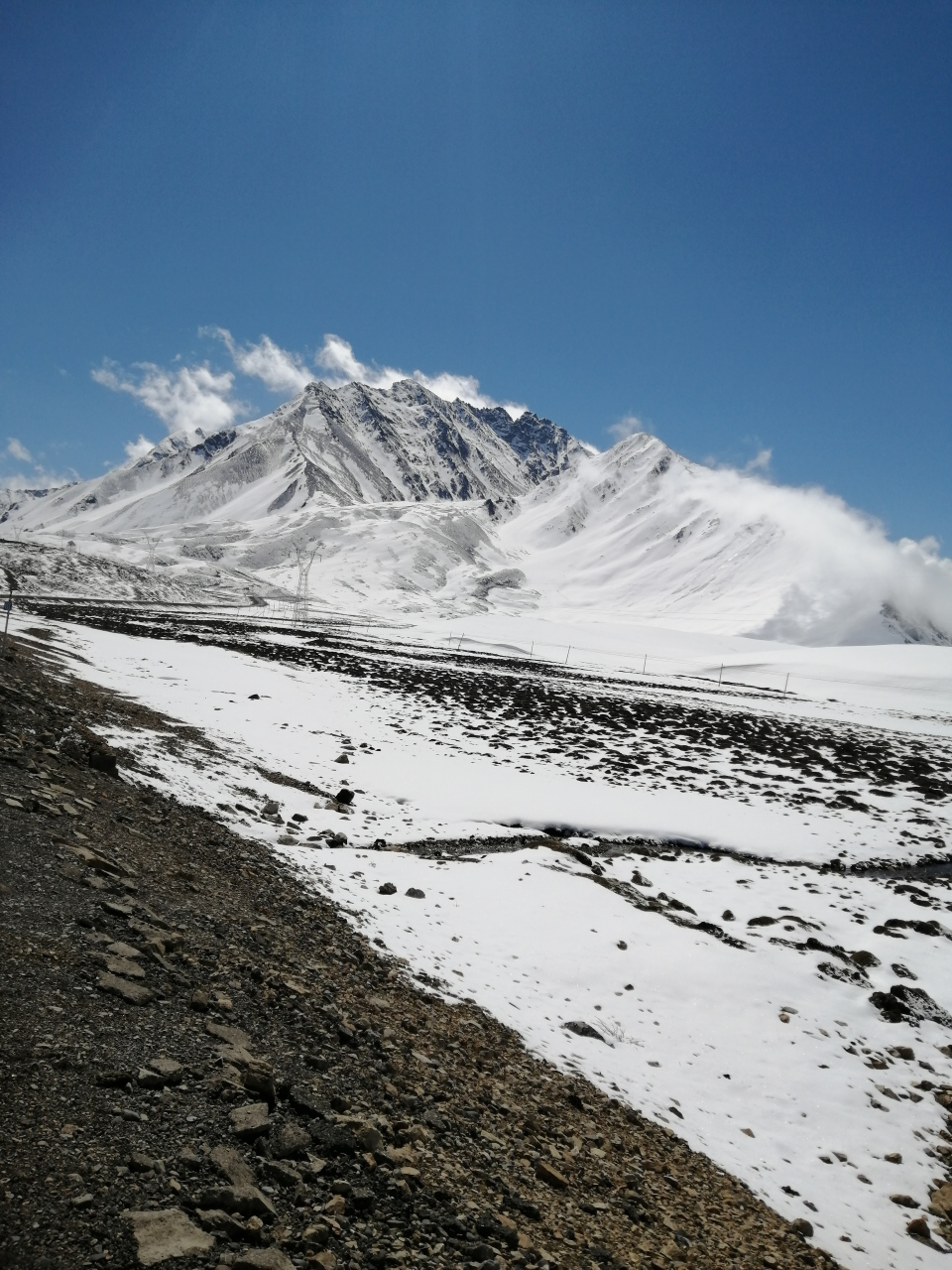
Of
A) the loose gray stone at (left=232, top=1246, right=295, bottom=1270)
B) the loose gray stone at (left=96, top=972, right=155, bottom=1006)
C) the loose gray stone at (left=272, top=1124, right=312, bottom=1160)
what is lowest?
the loose gray stone at (left=272, top=1124, right=312, bottom=1160)

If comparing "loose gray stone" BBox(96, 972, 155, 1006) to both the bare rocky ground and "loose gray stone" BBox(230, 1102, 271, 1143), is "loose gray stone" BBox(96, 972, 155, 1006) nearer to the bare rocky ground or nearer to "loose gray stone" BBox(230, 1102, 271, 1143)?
the bare rocky ground

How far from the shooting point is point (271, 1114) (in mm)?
4832

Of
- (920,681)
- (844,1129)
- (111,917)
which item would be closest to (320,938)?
(111,917)

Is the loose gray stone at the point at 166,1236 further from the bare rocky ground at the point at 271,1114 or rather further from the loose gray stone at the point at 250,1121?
the loose gray stone at the point at 250,1121

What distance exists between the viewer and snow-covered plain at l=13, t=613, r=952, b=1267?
755 centimetres

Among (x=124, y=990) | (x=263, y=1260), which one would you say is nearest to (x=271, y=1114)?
(x=263, y=1260)

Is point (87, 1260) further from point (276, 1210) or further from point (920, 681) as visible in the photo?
point (920, 681)

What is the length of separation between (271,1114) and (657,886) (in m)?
10.3

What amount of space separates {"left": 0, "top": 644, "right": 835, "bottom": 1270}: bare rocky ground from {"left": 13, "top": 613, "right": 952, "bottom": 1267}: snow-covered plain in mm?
1097

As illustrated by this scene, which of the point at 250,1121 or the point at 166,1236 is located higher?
the point at 166,1236

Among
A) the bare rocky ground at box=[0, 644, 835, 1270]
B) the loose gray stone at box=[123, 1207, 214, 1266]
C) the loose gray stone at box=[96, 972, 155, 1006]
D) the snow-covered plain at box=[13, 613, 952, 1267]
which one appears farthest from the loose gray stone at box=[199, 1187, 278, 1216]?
the snow-covered plain at box=[13, 613, 952, 1267]

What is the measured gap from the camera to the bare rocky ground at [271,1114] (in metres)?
3.74

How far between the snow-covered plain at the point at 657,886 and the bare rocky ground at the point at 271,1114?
110 centimetres

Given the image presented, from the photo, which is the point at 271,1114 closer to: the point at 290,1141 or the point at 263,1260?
the point at 290,1141
